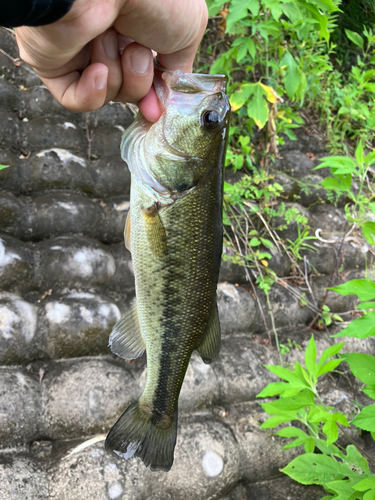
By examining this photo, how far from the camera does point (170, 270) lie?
1283 mm

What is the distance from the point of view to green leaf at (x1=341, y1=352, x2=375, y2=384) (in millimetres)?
1566

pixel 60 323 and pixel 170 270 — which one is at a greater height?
pixel 170 270

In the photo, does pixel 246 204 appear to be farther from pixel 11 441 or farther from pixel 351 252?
pixel 11 441

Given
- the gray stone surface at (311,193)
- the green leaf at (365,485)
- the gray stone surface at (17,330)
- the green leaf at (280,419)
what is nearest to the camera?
the green leaf at (365,485)

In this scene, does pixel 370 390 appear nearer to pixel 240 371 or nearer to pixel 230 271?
pixel 240 371

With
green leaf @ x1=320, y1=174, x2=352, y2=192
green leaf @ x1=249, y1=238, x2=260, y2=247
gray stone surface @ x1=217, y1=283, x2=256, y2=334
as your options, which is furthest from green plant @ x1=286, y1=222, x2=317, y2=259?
green leaf @ x1=320, y1=174, x2=352, y2=192

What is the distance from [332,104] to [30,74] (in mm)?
3572

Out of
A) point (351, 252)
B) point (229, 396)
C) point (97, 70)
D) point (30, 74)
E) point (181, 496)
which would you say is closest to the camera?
point (97, 70)

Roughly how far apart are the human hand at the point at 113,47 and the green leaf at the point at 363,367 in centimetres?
131

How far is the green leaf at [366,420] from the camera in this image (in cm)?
143

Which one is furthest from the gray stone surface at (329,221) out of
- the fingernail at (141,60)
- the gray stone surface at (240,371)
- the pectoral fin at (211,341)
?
the fingernail at (141,60)

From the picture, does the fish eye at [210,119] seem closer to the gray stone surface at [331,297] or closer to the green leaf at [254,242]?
the green leaf at [254,242]

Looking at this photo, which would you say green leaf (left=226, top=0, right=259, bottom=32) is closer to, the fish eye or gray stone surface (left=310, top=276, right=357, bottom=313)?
the fish eye

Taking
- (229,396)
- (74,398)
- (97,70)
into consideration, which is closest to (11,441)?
(74,398)
